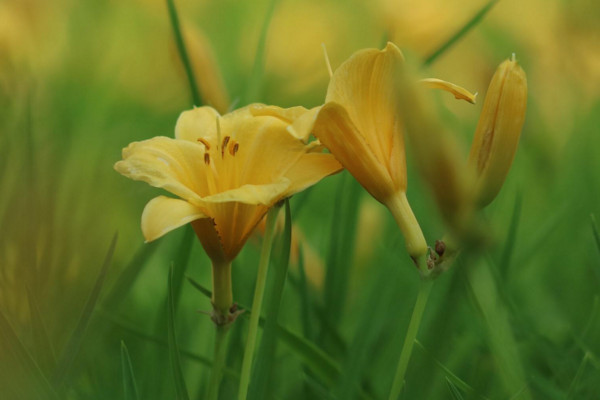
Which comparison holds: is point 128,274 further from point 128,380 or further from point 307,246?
point 307,246

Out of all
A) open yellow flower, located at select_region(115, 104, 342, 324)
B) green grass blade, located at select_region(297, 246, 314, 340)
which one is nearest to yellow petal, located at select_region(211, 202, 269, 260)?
open yellow flower, located at select_region(115, 104, 342, 324)

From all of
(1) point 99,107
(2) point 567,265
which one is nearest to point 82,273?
(2) point 567,265

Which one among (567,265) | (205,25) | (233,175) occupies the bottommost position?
(567,265)

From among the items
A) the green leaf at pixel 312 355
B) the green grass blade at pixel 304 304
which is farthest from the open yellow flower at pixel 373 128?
the green grass blade at pixel 304 304

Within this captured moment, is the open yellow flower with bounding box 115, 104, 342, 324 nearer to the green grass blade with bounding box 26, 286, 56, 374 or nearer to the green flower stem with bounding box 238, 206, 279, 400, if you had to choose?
the green flower stem with bounding box 238, 206, 279, 400

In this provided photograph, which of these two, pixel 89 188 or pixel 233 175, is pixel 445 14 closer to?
pixel 89 188

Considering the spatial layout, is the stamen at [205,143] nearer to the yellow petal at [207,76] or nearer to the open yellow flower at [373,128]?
the open yellow flower at [373,128]
